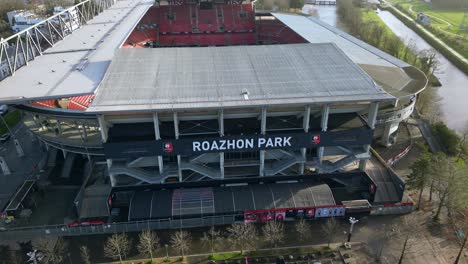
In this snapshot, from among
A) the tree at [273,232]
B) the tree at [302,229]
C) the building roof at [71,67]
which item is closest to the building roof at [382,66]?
the tree at [302,229]

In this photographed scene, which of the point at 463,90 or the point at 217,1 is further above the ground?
the point at 217,1

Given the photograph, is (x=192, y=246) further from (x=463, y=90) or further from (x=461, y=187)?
(x=463, y=90)

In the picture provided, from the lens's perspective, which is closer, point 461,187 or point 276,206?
point 461,187

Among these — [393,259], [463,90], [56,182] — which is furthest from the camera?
[463,90]

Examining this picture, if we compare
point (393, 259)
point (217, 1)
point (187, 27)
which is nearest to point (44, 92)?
point (393, 259)

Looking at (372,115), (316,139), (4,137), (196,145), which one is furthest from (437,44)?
(4,137)

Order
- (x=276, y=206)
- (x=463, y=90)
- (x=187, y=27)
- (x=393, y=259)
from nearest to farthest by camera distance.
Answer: (x=393, y=259) → (x=276, y=206) → (x=463, y=90) → (x=187, y=27)

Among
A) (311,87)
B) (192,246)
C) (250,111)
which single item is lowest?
(192,246)
